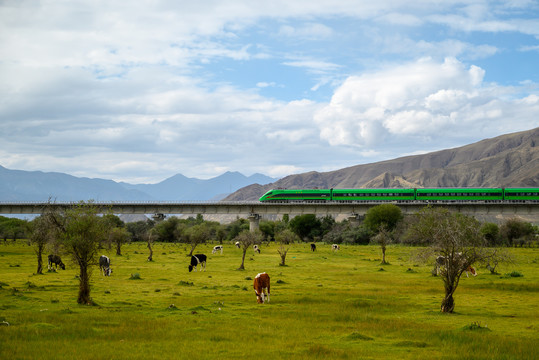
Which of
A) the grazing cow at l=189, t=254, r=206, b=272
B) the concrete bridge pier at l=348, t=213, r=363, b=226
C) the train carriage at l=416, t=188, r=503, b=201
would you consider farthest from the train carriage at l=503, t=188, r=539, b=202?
the grazing cow at l=189, t=254, r=206, b=272

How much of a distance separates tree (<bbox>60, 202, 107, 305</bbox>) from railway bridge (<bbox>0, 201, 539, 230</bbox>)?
82342mm

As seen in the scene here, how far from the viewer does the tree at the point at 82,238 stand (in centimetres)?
2458

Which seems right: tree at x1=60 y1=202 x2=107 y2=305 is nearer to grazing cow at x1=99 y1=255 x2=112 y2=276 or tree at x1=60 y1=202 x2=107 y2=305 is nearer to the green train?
grazing cow at x1=99 y1=255 x2=112 y2=276

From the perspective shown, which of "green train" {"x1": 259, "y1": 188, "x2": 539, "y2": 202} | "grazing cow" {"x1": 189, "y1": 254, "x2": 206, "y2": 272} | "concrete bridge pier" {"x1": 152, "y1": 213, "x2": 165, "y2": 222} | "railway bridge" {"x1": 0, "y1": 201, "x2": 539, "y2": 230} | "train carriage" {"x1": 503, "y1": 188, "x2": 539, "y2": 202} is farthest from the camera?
"concrete bridge pier" {"x1": 152, "y1": 213, "x2": 165, "y2": 222}

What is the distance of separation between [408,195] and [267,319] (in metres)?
94.2

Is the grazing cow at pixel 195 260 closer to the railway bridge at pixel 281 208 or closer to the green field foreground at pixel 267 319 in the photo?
the green field foreground at pixel 267 319

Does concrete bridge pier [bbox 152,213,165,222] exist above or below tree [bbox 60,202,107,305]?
above

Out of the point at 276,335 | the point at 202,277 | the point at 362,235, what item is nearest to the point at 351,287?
the point at 202,277

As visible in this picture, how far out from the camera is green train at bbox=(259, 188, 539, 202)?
351 ft

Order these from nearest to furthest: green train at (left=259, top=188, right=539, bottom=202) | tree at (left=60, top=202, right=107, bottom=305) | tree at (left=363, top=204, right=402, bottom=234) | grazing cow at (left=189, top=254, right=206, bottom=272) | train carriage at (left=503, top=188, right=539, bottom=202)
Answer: tree at (left=60, top=202, right=107, bottom=305) < grazing cow at (left=189, top=254, right=206, bottom=272) < tree at (left=363, top=204, right=402, bottom=234) < train carriage at (left=503, top=188, right=539, bottom=202) < green train at (left=259, top=188, right=539, bottom=202)

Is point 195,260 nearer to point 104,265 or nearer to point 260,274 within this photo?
point 104,265

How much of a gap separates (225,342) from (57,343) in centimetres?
557

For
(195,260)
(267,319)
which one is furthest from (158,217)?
(267,319)

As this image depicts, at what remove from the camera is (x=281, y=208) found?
119 meters
